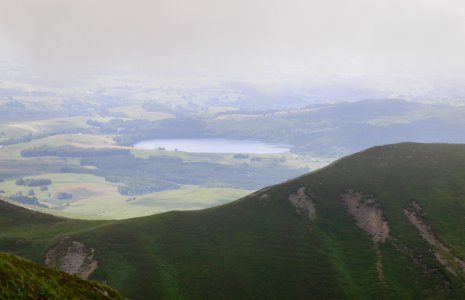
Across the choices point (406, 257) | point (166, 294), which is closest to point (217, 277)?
point (166, 294)

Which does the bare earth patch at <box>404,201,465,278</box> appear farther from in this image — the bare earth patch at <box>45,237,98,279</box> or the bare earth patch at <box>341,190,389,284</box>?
the bare earth patch at <box>45,237,98,279</box>

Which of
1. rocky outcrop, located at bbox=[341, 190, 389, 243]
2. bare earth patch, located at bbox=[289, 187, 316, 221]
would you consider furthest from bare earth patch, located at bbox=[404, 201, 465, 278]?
bare earth patch, located at bbox=[289, 187, 316, 221]

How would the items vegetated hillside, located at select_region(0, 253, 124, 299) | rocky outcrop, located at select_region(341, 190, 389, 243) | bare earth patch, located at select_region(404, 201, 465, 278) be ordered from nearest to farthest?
vegetated hillside, located at select_region(0, 253, 124, 299), bare earth patch, located at select_region(404, 201, 465, 278), rocky outcrop, located at select_region(341, 190, 389, 243)

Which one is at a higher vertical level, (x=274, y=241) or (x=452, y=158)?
(x=452, y=158)

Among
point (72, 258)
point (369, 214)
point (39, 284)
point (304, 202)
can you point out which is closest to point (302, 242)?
point (304, 202)

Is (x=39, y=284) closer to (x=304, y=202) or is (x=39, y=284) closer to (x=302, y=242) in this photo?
(x=302, y=242)

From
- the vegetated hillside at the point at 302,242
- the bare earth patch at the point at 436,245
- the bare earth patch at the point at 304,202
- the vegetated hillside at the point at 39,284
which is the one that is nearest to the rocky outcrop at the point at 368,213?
the vegetated hillside at the point at 302,242

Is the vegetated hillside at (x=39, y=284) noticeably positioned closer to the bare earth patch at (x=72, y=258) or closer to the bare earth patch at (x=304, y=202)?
the bare earth patch at (x=72, y=258)

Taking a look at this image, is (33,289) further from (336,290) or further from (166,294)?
(336,290)
